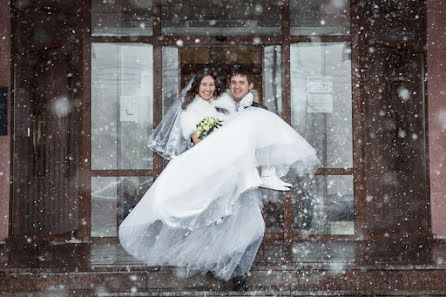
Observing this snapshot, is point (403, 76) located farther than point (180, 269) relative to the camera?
Yes

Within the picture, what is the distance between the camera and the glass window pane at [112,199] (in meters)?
7.18

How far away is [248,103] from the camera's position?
4922 mm

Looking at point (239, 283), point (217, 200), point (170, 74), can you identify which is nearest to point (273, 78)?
point (170, 74)

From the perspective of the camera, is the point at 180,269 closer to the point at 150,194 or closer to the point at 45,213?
the point at 150,194

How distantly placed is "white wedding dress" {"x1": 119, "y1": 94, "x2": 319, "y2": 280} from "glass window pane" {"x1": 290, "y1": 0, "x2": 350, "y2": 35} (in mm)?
2967

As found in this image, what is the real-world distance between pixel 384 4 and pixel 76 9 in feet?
14.5

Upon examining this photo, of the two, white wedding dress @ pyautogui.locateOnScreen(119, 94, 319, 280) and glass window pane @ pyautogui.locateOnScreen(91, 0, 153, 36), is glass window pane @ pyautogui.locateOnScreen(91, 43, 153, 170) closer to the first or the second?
glass window pane @ pyautogui.locateOnScreen(91, 0, 153, 36)

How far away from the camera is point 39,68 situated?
7535 millimetres

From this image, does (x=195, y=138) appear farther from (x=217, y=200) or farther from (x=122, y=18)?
(x=122, y=18)

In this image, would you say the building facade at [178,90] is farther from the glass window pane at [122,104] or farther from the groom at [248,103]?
the groom at [248,103]

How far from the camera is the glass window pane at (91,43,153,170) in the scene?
730cm

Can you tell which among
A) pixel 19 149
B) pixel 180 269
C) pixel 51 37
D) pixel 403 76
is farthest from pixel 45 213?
pixel 403 76

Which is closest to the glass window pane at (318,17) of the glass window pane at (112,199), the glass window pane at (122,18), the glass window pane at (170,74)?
the glass window pane at (170,74)

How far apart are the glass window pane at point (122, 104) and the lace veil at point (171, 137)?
200 centimetres
